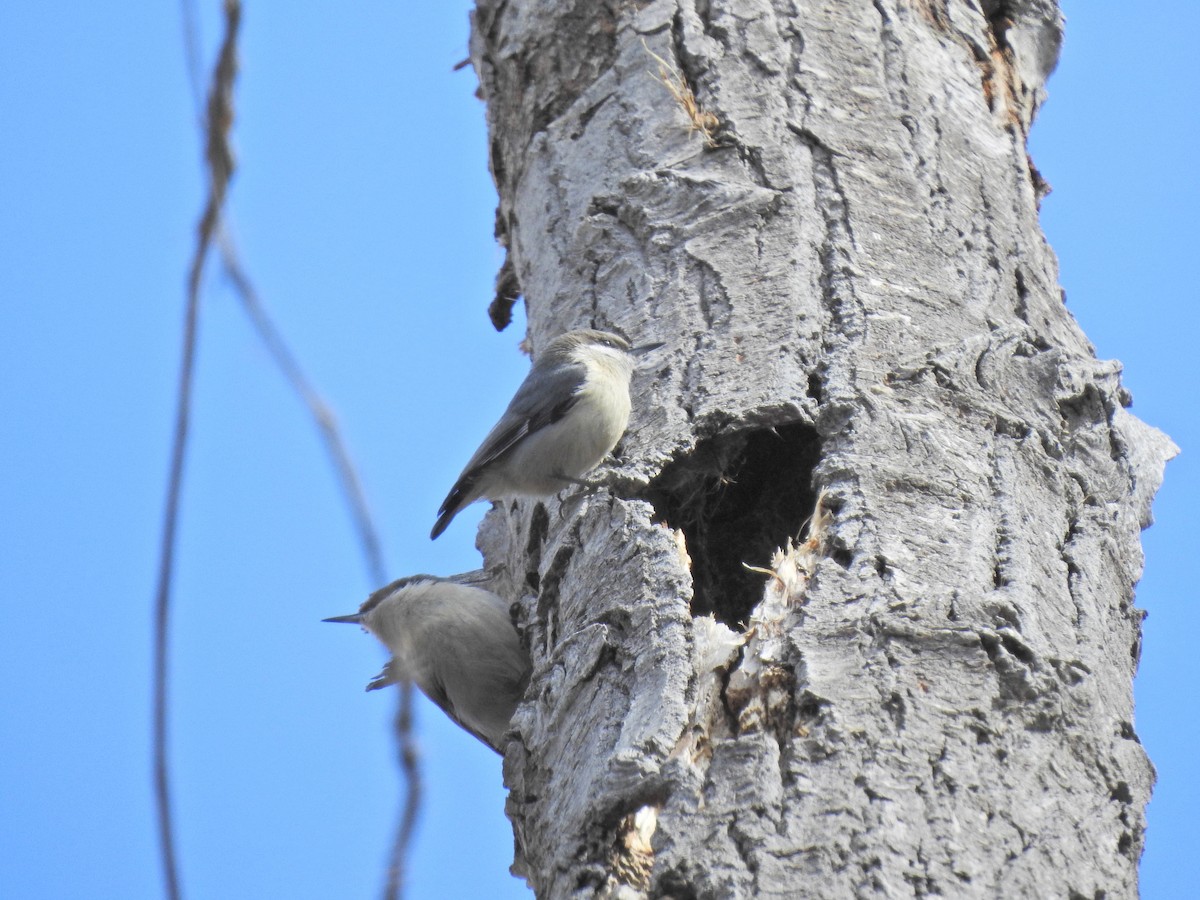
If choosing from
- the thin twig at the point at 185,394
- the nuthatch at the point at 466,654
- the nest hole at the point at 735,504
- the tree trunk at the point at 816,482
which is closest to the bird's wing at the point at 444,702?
the nuthatch at the point at 466,654

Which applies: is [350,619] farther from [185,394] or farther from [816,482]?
[185,394]

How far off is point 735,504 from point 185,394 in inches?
99.4

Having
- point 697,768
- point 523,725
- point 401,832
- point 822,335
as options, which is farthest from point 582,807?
point 401,832

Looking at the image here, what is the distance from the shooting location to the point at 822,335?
9.75 ft

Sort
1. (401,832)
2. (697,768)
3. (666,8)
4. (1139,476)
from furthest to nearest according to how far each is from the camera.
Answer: (666,8) → (1139,476) → (697,768) → (401,832)

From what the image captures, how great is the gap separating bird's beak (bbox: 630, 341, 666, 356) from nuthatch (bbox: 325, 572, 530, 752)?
2.98 ft

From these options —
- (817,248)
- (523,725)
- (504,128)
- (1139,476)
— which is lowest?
(523,725)

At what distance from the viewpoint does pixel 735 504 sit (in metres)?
3.29

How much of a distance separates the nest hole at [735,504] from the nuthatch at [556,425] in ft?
0.83

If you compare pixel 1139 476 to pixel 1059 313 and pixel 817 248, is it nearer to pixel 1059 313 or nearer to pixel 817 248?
pixel 1059 313

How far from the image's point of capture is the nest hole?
3006mm

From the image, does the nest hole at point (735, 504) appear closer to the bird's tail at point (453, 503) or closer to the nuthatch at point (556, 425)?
the nuthatch at point (556, 425)

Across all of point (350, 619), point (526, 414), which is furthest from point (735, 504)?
point (350, 619)

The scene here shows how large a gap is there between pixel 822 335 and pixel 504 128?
66.1 inches
